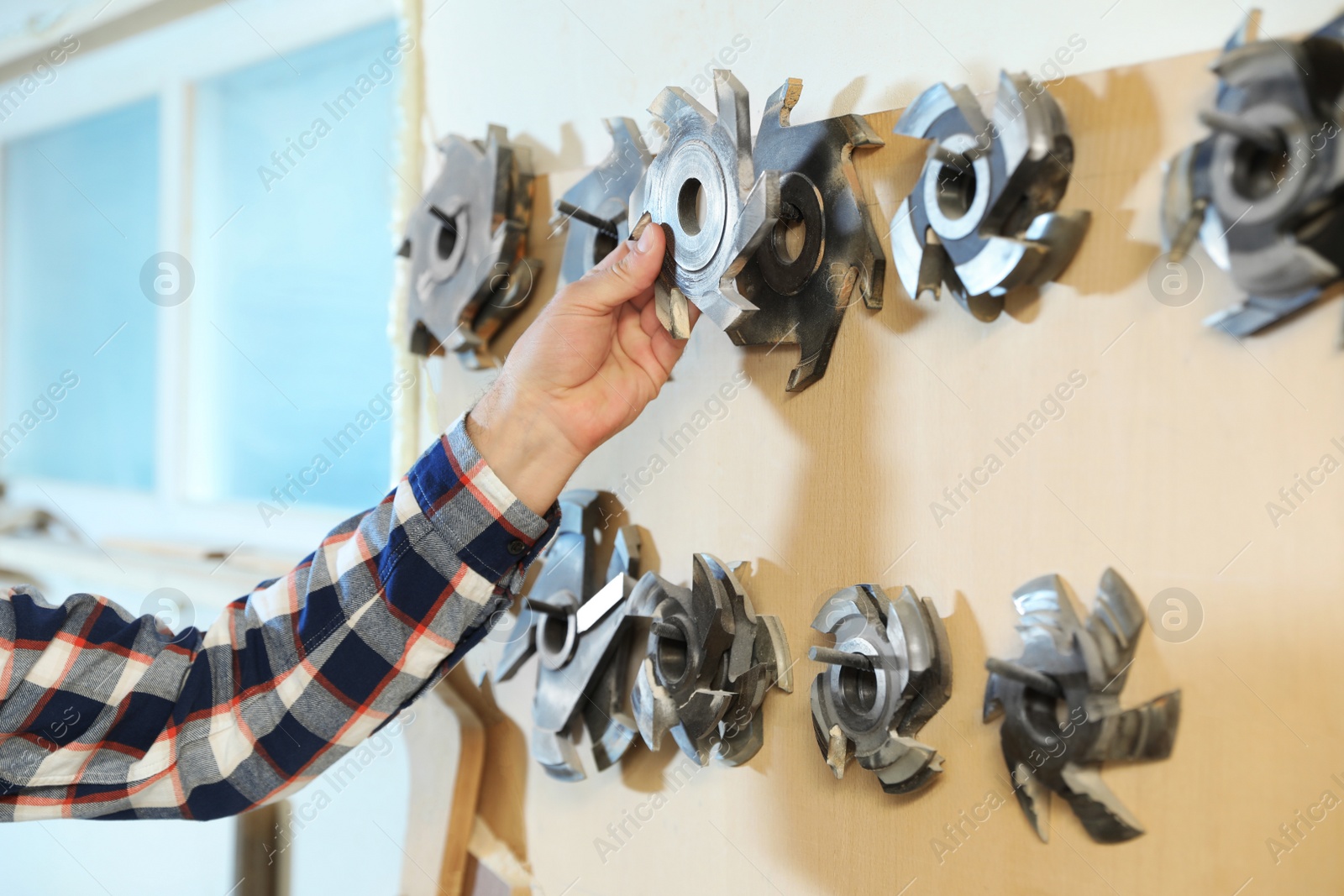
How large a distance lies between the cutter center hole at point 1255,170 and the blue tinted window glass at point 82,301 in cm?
Answer: 179

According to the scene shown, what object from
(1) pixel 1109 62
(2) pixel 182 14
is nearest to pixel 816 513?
(1) pixel 1109 62

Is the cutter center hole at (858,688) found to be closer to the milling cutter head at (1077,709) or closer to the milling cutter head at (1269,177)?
the milling cutter head at (1077,709)

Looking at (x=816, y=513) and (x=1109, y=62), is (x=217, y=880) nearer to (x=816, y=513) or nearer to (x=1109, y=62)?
(x=816, y=513)

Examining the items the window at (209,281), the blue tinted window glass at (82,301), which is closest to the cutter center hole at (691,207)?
the window at (209,281)

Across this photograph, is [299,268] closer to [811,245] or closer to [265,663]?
[265,663]

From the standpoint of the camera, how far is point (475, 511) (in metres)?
0.69

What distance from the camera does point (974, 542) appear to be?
22.0 inches

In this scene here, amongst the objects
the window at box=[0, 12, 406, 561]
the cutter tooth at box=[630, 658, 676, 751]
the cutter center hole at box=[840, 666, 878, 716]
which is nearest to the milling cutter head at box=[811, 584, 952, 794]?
the cutter center hole at box=[840, 666, 878, 716]

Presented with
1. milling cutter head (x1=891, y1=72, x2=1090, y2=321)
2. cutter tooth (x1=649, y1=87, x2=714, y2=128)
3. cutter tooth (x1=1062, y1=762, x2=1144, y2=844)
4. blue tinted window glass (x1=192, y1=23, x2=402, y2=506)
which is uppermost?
blue tinted window glass (x1=192, y1=23, x2=402, y2=506)

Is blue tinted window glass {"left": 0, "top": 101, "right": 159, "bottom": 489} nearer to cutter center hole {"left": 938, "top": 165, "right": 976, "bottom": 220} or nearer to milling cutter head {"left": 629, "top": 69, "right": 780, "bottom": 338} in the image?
milling cutter head {"left": 629, "top": 69, "right": 780, "bottom": 338}

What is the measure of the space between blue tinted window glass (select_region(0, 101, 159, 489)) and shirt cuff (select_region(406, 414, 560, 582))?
1.32 meters

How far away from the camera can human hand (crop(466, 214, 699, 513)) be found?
2.22 ft

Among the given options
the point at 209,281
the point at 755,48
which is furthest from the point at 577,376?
the point at 209,281

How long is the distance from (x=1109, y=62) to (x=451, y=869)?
2.89ft
